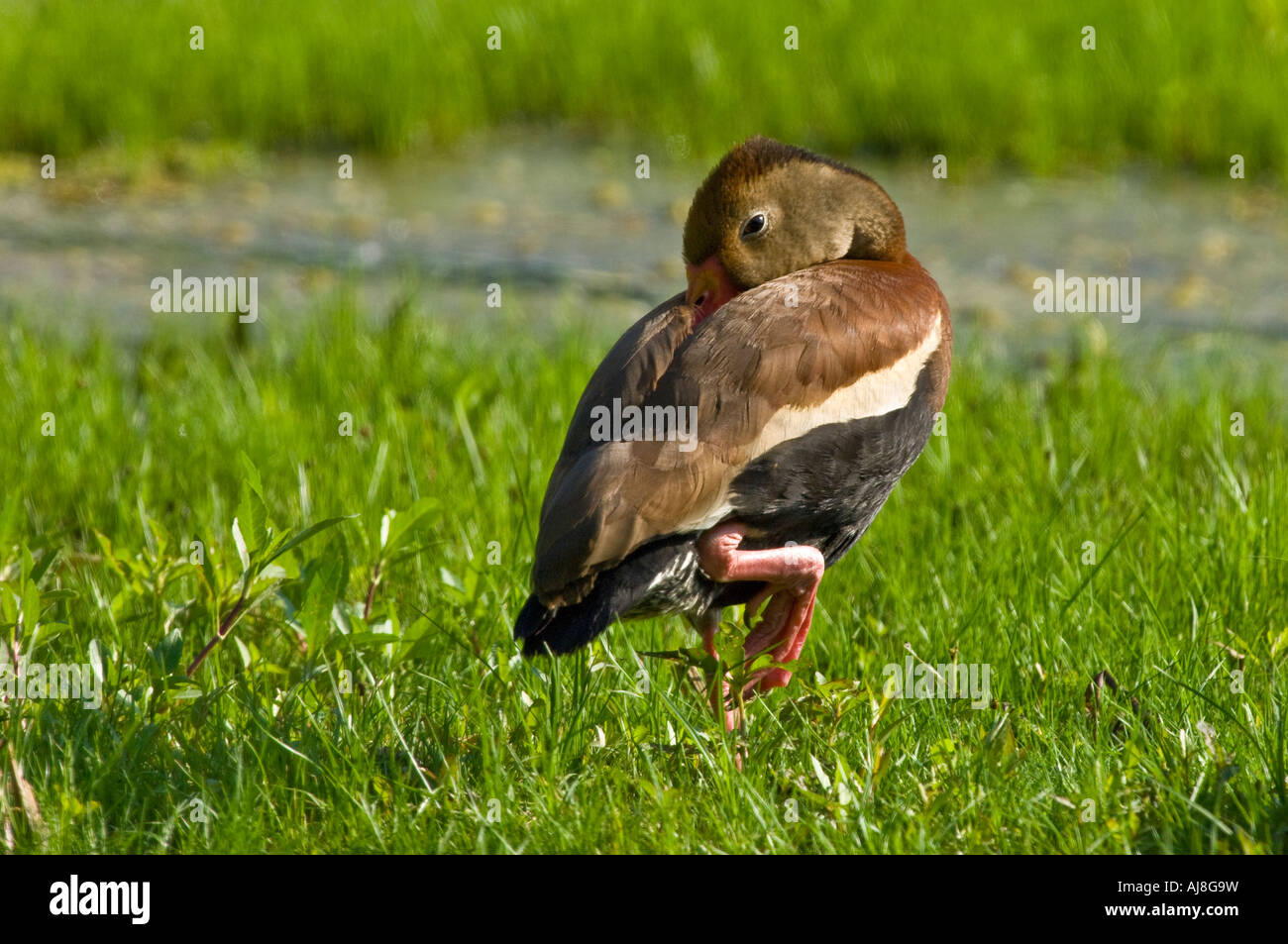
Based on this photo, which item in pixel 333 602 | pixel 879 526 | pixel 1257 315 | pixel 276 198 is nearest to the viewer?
pixel 333 602

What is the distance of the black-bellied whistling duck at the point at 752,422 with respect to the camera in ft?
10.6

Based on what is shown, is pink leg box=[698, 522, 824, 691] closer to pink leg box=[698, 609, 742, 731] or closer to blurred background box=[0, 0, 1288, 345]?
pink leg box=[698, 609, 742, 731]

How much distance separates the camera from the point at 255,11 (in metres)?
10.4

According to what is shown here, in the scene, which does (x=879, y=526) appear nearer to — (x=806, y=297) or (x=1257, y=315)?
(x=806, y=297)

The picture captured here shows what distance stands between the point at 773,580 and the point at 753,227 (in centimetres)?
81

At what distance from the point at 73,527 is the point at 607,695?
2188 mm
